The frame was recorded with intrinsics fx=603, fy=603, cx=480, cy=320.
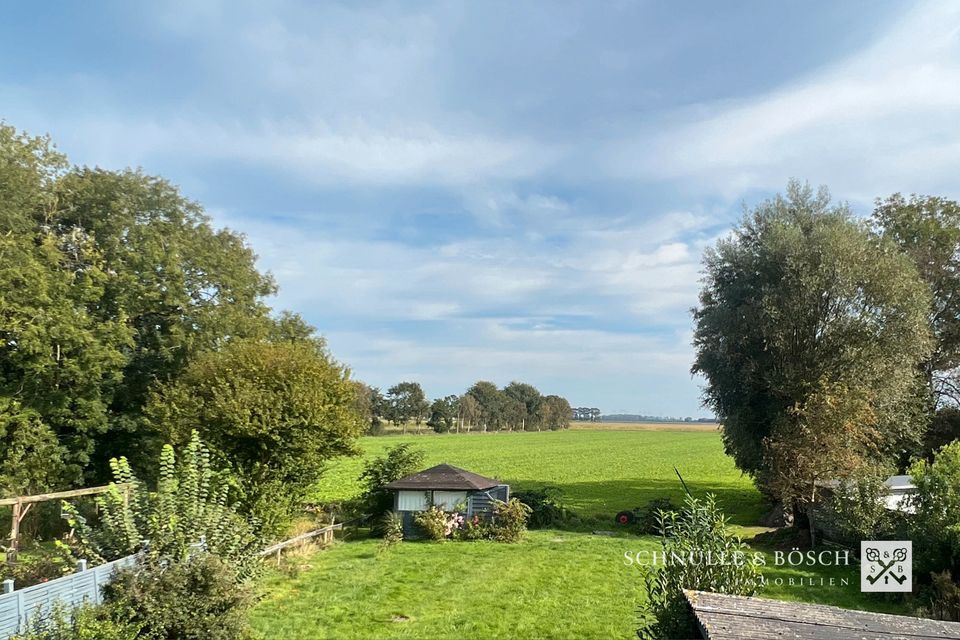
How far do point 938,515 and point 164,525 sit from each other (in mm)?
15147

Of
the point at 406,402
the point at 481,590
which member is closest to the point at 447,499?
the point at 481,590

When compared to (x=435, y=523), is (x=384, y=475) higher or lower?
higher

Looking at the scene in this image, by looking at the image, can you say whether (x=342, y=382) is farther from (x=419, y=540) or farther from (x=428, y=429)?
(x=428, y=429)

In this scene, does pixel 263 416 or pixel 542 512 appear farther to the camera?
pixel 542 512

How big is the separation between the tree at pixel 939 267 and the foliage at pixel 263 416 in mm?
22278

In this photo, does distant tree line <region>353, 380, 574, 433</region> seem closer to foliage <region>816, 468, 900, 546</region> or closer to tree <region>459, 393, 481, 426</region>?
tree <region>459, 393, 481, 426</region>

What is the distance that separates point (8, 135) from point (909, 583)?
26.8 meters

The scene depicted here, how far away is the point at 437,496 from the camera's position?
1967 cm

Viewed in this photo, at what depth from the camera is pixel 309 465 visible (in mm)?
16984

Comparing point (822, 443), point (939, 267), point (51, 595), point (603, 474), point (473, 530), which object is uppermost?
point (939, 267)

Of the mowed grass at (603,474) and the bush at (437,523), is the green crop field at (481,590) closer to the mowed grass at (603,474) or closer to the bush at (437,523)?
the bush at (437,523)

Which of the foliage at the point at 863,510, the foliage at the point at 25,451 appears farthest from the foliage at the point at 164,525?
the foliage at the point at 863,510

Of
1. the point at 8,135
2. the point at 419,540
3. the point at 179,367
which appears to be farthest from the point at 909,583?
the point at 8,135

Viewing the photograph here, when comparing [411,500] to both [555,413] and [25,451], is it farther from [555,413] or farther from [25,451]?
[555,413]
